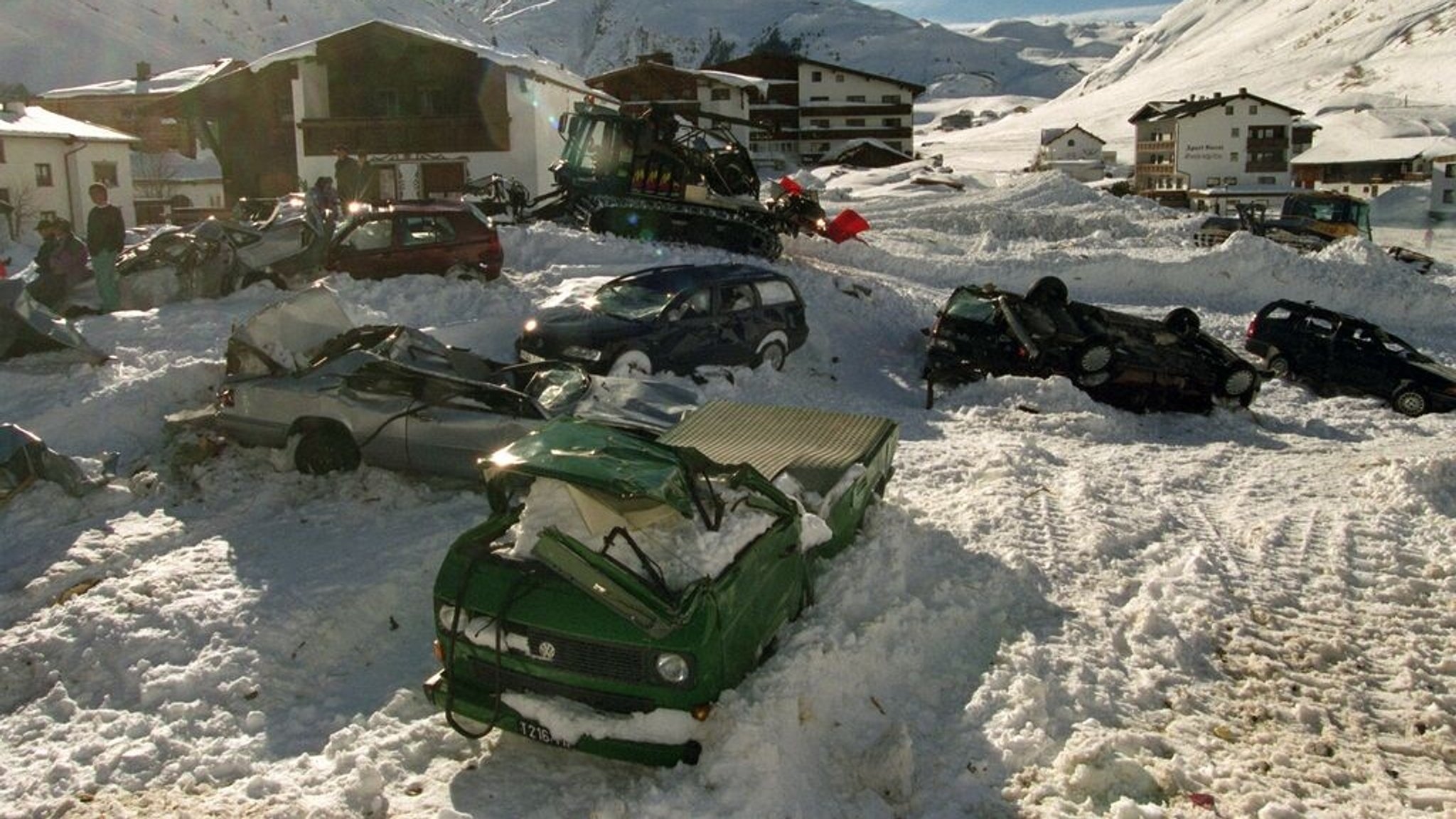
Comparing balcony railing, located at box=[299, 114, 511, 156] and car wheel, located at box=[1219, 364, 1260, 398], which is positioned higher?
balcony railing, located at box=[299, 114, 511, 156]

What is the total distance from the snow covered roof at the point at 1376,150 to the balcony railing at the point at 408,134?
5648cm

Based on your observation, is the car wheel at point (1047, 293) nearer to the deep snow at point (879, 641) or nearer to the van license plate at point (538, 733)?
the deep snow at point (879, 641)

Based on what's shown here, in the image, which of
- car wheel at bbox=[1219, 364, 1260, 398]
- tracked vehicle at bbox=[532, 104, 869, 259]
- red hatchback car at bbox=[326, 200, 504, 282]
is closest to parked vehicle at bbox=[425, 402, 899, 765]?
car wheel at bbox=[1219, 364, 1260, 398]

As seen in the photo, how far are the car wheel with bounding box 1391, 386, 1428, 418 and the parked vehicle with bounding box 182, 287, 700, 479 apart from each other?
11163mm

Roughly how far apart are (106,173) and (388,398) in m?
32.3

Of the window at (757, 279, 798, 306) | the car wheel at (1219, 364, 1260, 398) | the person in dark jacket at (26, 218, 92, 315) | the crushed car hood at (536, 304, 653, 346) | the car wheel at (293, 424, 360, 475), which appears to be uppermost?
the person in dark jacket at (26, 218, 92, 315)

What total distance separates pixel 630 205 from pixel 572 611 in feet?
56.3

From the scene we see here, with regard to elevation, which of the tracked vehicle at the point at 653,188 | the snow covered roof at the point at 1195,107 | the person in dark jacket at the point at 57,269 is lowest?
the person in dark jacket at the point at 57,269

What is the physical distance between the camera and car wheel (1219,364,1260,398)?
14.8 meters

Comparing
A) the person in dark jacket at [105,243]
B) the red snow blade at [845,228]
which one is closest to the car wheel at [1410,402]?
the red snow blade at [845,228]

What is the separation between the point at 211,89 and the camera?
36.0 meters

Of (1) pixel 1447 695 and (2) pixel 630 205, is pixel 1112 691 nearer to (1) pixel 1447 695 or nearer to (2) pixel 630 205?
(1) pixel 1447 695

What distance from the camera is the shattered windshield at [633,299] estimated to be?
13469 mm

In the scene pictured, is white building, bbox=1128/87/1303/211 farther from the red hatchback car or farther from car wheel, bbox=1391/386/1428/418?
the red hatchback car
